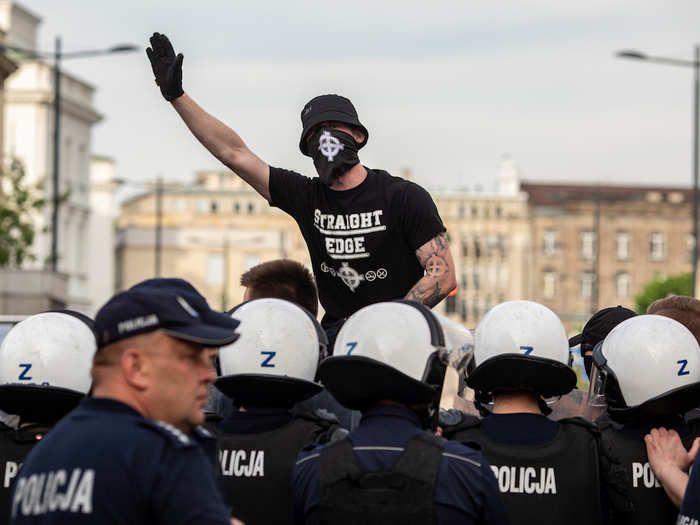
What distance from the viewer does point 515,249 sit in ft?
412

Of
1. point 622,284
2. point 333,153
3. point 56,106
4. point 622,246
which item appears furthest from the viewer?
point 622,284

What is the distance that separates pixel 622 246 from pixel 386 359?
12317cm

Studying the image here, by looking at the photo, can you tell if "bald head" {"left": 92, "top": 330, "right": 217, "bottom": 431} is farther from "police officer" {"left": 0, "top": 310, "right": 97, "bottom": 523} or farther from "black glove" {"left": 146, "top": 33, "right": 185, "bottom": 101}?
"black glove" {"left": 146, "top": 33, "right": 185, "bottom": 101}

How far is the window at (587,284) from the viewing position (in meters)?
125

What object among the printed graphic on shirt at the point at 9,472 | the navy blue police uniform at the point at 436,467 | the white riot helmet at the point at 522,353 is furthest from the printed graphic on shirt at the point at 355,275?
the navy blue police uniform at the point at 436,467

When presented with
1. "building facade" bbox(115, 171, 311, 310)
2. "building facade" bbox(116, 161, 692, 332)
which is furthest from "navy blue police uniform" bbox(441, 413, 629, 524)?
"building facade" bbox(116, 161, 692, 332)

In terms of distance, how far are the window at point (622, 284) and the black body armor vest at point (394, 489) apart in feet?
404

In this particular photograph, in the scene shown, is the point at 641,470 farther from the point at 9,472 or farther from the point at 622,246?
the point at 622,246

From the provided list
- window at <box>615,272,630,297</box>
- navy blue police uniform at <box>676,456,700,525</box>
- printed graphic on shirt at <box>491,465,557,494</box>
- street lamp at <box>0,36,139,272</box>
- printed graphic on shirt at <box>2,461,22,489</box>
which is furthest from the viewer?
window at <box>615,272,630,297</box>

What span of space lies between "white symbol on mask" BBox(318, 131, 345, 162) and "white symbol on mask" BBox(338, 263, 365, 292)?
18.6 inches

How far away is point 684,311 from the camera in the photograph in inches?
289

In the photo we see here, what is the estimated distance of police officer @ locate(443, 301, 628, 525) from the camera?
5.88 m

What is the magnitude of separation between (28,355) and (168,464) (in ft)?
9.38

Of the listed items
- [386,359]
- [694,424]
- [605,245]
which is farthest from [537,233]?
[386,359]
